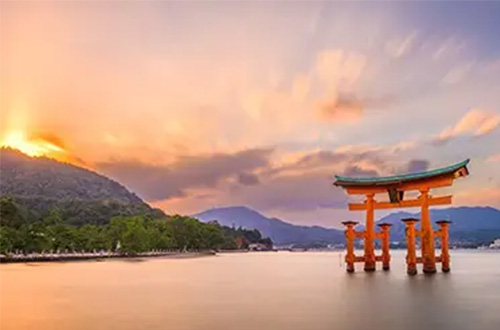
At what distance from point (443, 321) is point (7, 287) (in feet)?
66.1

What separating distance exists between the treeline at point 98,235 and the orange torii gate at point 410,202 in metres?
40.1

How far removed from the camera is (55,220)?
77.6 meters

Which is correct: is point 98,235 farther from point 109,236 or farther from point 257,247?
point 257,247

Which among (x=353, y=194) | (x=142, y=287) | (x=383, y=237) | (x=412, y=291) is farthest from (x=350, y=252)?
(x=142, y=287)

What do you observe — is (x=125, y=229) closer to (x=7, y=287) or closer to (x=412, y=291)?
(x=7, y=287)

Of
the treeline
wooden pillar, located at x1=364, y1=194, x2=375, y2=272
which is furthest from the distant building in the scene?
wooden pillar, located at x1=364, y1=194, x2=375, y2=272

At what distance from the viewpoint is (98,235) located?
7662 centimetres

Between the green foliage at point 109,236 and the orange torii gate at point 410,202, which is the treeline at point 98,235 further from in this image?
the orange torii gate at point 410,202

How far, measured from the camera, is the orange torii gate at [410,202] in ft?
89.9

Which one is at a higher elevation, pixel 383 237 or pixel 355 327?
pixel 383 237

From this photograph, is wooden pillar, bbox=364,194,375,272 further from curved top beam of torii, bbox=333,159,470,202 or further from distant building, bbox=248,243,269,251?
distant building, bbox=248,243,269,251

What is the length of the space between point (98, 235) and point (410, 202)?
55481mm

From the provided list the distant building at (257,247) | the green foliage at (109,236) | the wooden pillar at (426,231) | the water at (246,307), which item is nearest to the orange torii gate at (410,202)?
the wooden pillar at (426,231)

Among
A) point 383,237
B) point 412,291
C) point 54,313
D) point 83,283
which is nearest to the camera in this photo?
point 54,313
